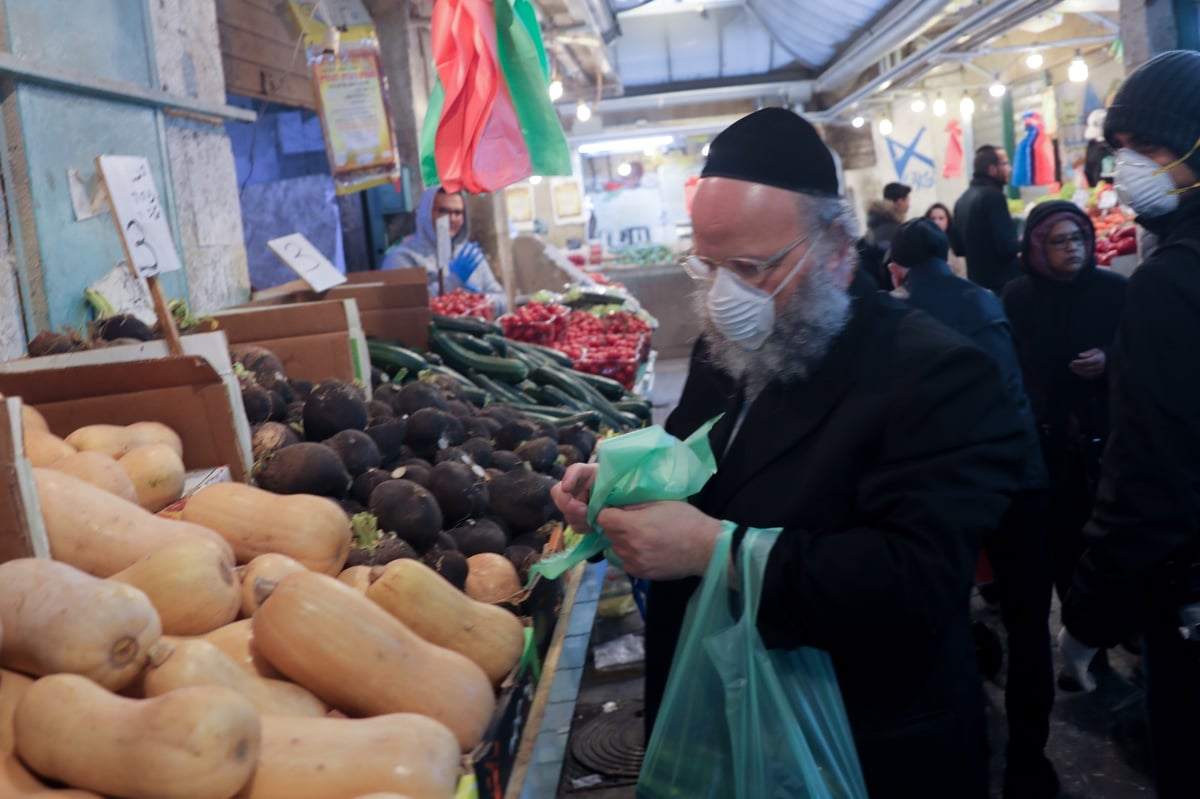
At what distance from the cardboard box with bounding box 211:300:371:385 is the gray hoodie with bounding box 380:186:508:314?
15.3 ft

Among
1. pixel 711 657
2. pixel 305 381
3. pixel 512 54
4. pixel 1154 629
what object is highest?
pixel 512 54

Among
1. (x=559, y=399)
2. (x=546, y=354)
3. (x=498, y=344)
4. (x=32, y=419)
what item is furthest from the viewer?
(x=546, y=354)

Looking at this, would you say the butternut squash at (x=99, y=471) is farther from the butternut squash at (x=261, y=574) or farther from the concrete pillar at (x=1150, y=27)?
the concrete pillar at (x=1150, y=27)

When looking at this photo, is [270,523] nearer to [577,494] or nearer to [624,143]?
[577,494]

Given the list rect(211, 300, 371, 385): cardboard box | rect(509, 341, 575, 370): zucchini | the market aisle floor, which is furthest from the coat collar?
rect(509, 341, 575, 370): zucchini

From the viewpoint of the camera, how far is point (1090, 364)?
450 centimetres

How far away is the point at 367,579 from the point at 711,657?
723 millimetres

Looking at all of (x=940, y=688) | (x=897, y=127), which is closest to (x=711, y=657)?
(x=940, y=688)

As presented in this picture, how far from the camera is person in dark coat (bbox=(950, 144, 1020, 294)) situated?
7.55 m

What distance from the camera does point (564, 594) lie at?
113 inches

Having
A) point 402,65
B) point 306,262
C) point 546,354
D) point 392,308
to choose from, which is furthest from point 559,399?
point 402,65

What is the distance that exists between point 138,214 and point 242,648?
1471mm

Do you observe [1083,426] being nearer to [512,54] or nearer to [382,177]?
[512,54]

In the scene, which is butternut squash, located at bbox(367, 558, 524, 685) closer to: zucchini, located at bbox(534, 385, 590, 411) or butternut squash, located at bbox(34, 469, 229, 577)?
butternut squash, located at bbox(34, 469, 229, 577)
